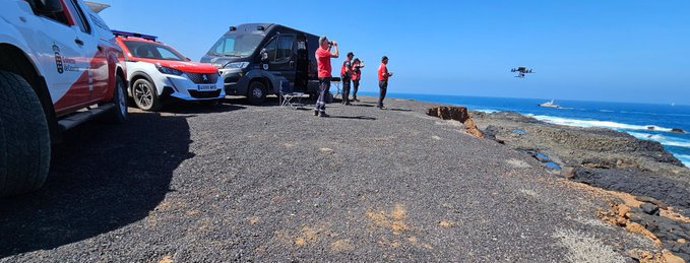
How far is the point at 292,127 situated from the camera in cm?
778

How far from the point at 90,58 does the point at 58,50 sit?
109 centimetres

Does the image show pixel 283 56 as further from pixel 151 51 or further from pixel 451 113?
pixel 451 113

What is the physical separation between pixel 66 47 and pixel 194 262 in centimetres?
298

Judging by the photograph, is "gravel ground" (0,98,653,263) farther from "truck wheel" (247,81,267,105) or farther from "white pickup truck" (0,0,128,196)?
"truck wheel" (247,81,267,105)

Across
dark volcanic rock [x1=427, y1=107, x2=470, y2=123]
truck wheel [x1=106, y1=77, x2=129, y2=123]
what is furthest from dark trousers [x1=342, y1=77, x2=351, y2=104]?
truck wheel [x1=106, y1=77, x2=129, y2=123]

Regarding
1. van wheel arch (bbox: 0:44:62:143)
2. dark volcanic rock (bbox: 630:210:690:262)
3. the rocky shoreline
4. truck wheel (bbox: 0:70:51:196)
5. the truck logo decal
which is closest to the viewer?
truck wheel (bbox: 0:70:51:196)

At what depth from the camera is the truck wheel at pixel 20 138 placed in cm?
265

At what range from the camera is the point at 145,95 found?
28.6ft

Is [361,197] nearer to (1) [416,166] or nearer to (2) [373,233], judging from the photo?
(2) [373,233]

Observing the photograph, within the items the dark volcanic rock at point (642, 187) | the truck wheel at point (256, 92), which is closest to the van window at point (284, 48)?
the truck wheel at point (256, 92)

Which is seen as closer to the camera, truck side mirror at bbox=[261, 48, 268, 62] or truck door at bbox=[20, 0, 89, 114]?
truck door at bbox=[20, 0, 89, 114]

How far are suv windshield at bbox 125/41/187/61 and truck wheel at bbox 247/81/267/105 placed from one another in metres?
2.83

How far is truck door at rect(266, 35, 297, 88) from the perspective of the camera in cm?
1323

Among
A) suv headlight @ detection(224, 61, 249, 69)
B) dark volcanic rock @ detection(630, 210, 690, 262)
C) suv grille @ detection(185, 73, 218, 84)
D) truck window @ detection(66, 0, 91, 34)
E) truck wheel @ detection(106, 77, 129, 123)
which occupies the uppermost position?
truck window @ detection(66, 0, 91, 34)
